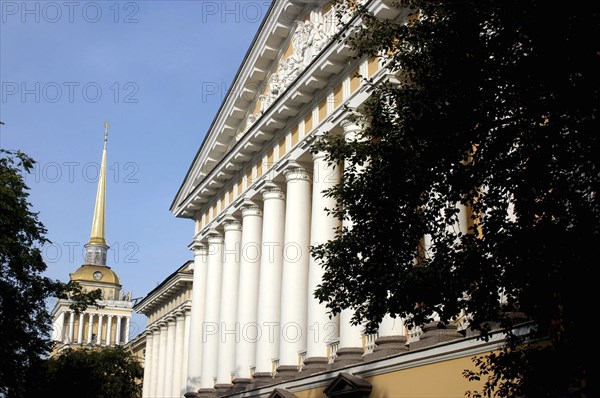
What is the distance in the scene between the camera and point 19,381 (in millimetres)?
27031

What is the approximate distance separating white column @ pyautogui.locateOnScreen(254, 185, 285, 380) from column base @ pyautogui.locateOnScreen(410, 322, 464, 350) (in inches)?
390

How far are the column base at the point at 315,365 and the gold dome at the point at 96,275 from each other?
105 meters

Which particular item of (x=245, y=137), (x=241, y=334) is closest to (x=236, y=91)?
(x=245, y=137)

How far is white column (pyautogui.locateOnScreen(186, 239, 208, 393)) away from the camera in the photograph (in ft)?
121

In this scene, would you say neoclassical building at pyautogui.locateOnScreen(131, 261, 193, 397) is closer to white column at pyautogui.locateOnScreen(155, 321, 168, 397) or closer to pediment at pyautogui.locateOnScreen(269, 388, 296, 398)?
white column at pyautogui.locateOnScreen(155, 321, 168, 397)

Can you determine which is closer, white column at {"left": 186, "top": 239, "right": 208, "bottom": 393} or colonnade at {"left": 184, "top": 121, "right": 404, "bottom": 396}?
colonnade at {"left": 184, "top": 121, "right": 404, "bottom": 396}

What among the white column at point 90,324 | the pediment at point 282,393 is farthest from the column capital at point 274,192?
the white column at point 90,324

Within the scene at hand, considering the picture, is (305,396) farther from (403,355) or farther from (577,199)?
(577,199)

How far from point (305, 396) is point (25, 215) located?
32.2 feet

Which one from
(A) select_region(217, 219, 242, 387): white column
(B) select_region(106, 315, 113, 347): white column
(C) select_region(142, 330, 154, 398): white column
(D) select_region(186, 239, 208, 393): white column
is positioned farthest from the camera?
(B) select_region(106, 315, 113, 347): white column

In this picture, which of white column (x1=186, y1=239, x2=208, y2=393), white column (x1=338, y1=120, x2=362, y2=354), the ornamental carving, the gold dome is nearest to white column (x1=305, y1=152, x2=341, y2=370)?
white column (x1=338, y1=120, x2=362, y2=354)

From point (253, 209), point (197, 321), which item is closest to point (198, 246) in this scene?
point (197, 321)

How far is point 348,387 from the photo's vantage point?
72.3 ft

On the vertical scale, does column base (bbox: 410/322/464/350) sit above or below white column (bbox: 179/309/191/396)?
below
